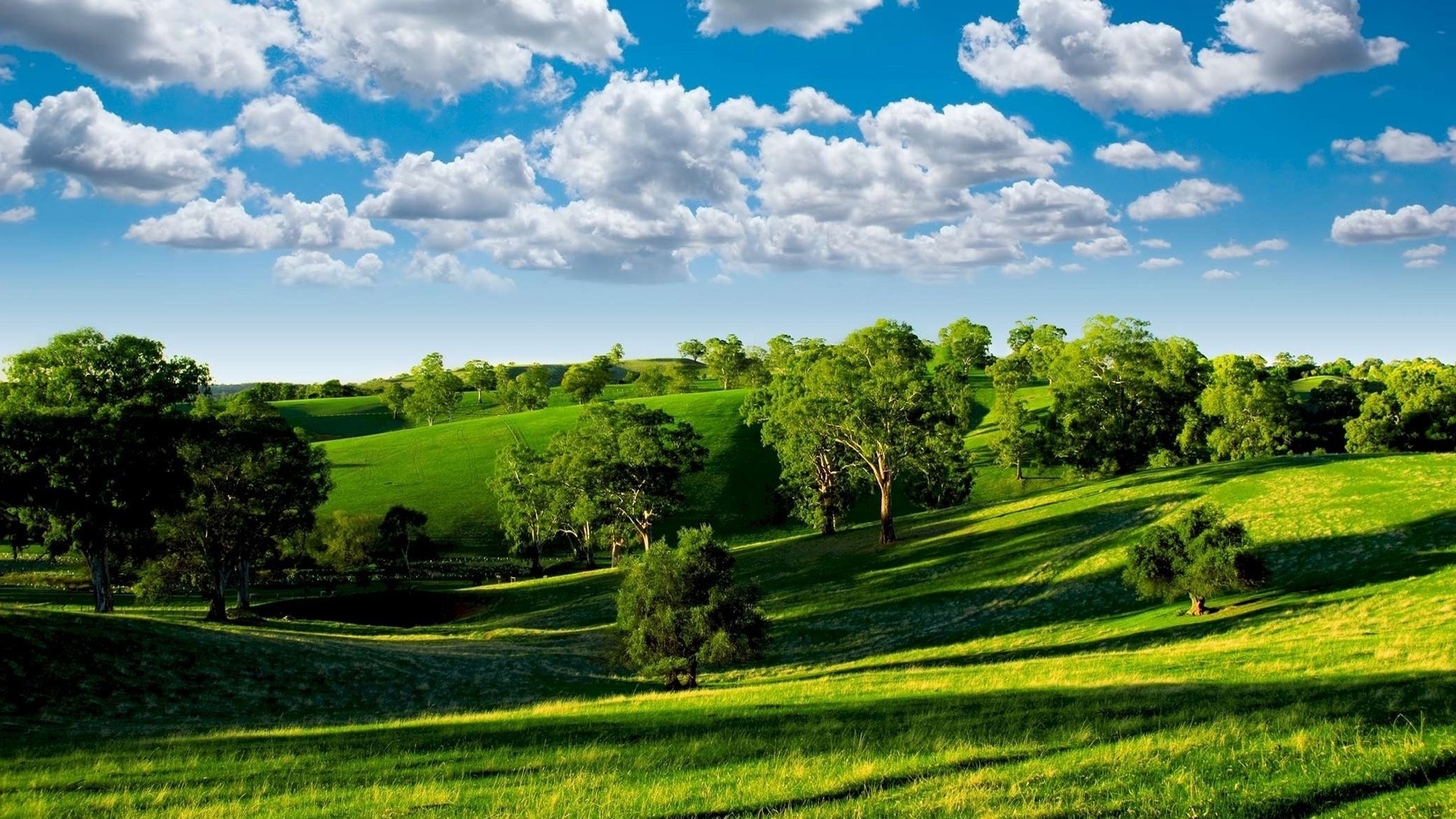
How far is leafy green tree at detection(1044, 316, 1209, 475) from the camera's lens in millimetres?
84125

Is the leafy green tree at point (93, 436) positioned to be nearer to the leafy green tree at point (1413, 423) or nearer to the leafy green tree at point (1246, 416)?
the leafy green tree at point (1246, 416)

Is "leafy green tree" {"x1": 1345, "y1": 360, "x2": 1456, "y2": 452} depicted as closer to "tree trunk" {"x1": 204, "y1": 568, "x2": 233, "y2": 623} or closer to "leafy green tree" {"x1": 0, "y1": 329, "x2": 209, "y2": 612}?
"tree trunk" {"x1": 204, "y1": 568, "x2": 233, "y2": 623}

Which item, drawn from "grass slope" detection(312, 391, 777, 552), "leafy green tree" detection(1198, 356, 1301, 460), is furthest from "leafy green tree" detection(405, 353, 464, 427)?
"leafy green tree" detection(1198, 356, 1301, 460)

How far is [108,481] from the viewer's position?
4806 centimetres

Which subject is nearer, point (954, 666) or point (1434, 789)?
point (1434, 789)

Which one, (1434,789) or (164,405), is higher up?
(164,405)

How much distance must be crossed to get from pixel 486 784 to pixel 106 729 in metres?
16.2

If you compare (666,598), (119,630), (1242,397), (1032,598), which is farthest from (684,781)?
(1242,397)

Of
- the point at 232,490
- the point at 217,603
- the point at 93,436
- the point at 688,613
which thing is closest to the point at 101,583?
the point at 217,603

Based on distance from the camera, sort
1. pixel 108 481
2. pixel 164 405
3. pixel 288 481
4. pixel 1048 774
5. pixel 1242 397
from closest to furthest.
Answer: pixel 1048 774
pixel 108 481
pixel 164 405
pixel 288 481
pixel 1242 397

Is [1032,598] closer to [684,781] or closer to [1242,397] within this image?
[684,781]

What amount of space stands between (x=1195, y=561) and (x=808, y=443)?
136ft

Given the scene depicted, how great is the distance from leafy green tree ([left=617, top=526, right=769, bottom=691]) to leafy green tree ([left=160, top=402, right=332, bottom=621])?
1248 inches

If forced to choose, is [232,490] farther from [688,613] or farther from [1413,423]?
[1413,423]
